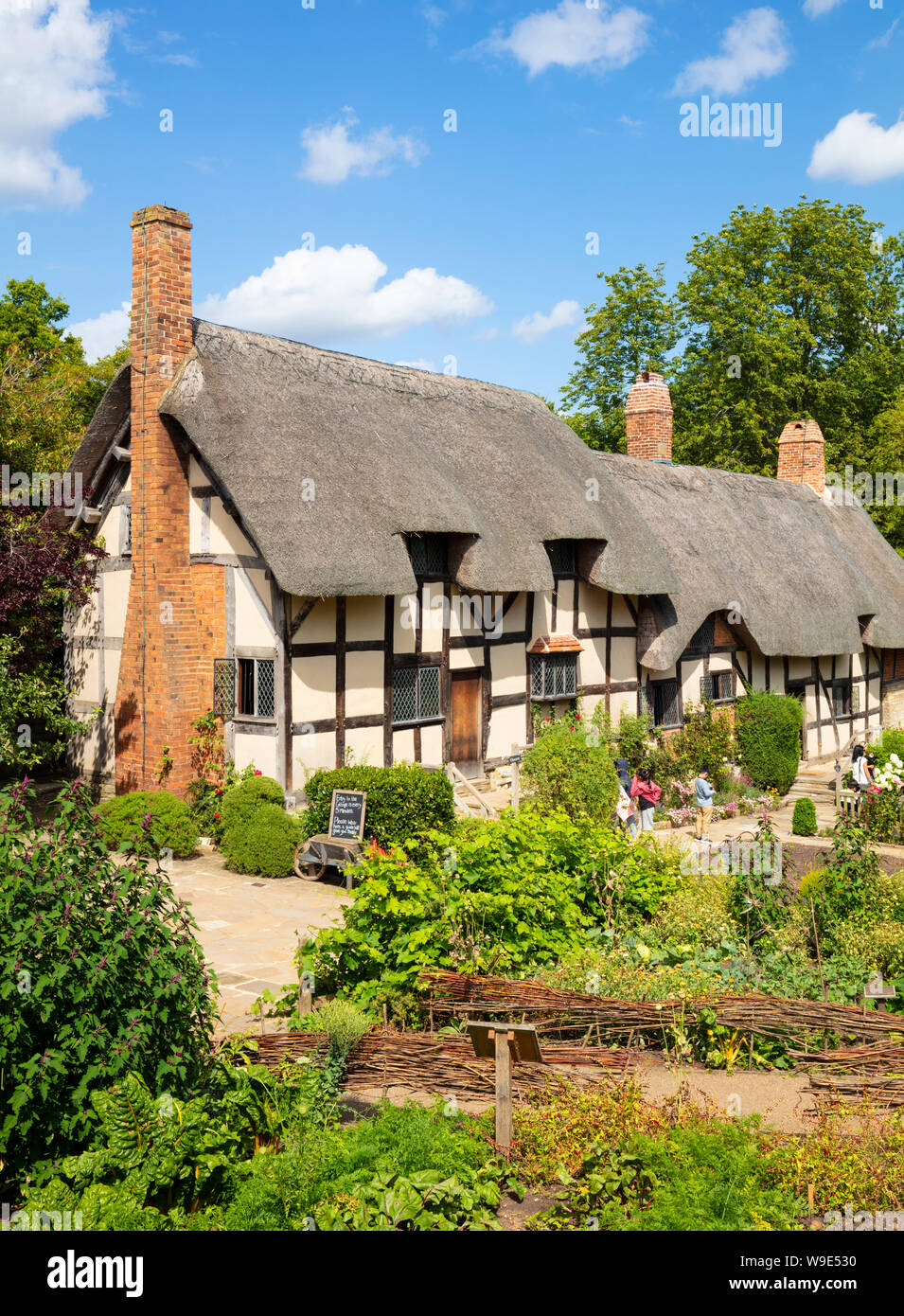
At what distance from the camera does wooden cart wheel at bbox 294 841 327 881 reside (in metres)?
13.0

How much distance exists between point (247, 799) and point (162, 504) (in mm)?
4454

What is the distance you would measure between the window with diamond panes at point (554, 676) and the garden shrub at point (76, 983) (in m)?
12.9

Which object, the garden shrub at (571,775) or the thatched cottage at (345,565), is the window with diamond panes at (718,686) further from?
the garden shrub at (571,775)

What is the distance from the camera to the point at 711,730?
21375 millimetres

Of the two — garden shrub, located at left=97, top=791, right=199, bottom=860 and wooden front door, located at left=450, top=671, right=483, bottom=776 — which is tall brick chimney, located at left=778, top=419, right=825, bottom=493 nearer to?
wooden front door, located at left=450, top=671, right=483, bottom=776

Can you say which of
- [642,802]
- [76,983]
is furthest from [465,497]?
[76,983]

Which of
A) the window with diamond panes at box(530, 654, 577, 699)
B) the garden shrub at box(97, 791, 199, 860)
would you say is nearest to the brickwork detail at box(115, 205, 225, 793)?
the garden shrub at box(97, 791, 199, 860)

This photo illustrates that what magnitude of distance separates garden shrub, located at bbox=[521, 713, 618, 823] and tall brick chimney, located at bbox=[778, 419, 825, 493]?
15.5 metres

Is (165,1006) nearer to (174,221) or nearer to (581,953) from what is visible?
(581,953)

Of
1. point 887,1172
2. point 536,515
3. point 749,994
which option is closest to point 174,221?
point 536,515

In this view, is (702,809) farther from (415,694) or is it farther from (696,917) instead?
(696,917)

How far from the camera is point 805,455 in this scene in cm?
2984

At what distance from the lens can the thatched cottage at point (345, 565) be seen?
1437cm
